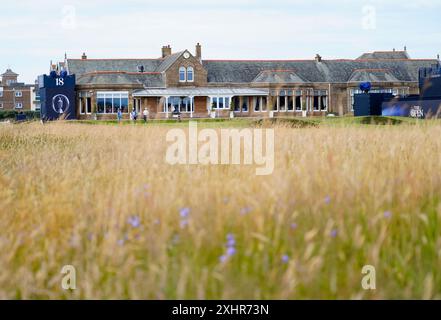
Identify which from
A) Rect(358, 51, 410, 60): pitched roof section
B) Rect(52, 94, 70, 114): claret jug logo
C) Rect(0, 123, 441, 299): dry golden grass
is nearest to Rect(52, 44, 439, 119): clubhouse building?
Rect(52, 94, 70, 114): claret jug logo

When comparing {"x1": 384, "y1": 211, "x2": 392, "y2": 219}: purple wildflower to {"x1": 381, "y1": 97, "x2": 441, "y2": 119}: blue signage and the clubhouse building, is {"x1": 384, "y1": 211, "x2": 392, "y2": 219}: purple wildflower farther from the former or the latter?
the clubhouse building

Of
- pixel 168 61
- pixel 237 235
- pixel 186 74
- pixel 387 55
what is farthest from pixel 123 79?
pixel 237 235

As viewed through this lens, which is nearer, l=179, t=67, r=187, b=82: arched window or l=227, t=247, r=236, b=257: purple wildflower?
l=227, t=247, r=236, b=257: purple wildflower

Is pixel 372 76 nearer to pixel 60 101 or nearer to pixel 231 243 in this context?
pixel 60 101

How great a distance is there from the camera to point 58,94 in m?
49.6

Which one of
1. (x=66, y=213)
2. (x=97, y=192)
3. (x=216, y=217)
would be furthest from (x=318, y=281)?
(x=97, y=192)

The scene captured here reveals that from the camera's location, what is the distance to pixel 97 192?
6047mm

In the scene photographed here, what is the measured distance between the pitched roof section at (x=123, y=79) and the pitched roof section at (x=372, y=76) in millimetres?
15444

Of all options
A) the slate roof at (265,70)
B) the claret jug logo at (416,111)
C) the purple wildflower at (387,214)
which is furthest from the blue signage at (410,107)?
the purple wildflower at (387,214)

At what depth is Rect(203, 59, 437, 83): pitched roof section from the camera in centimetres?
5375

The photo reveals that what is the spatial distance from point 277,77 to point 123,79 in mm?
11866

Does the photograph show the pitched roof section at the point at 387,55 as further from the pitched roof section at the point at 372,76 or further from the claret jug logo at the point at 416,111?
the claret jug logo at the point at 416,111

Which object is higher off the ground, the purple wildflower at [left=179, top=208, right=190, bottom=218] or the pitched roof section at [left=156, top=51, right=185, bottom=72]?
the pitched roof section at [left=156, top=51, right=185, bottom=72]
